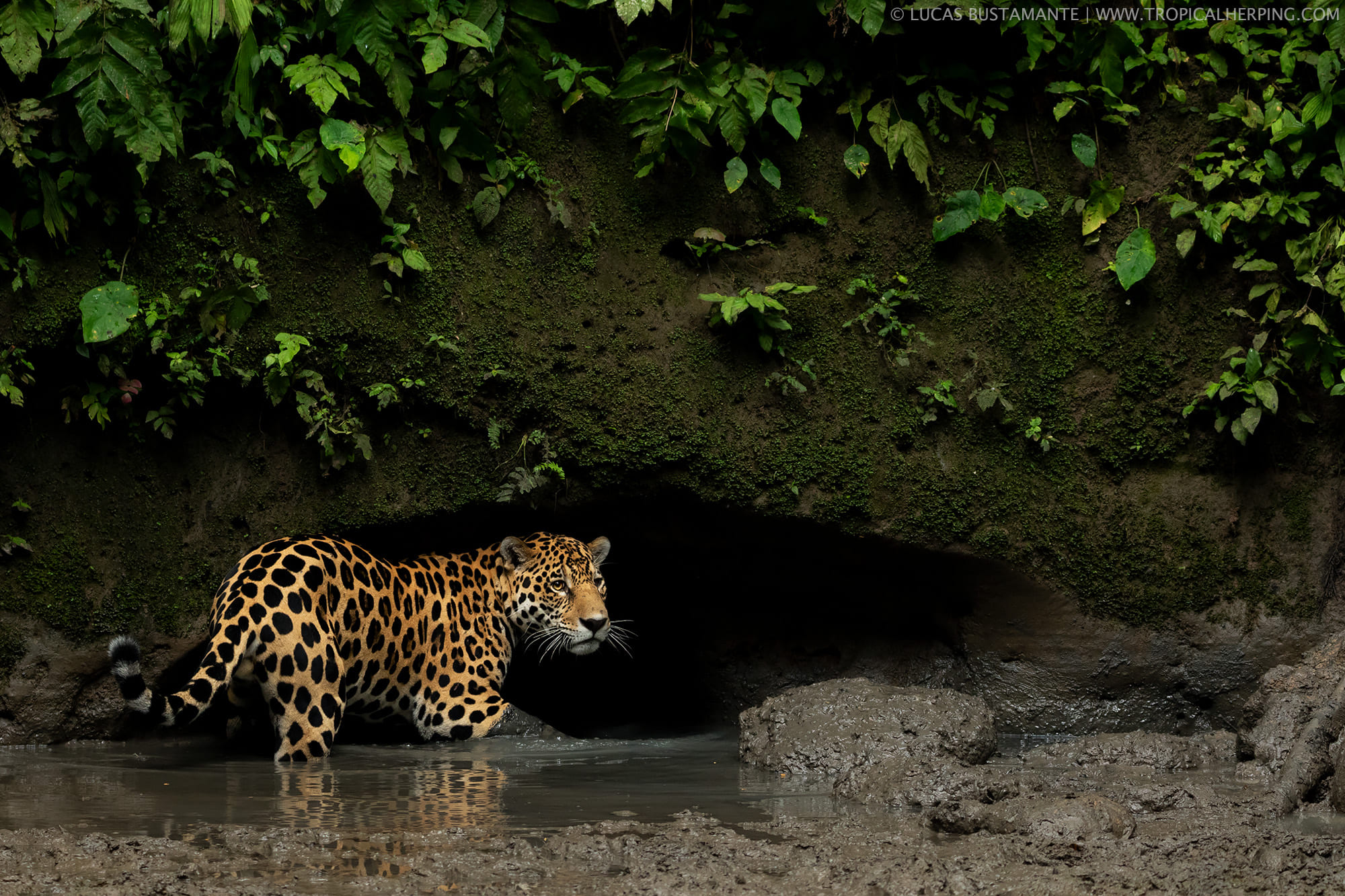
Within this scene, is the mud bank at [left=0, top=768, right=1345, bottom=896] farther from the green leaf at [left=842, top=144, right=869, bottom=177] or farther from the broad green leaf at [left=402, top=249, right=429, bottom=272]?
the green leaf at [left=842, top=144, right=869, bottom=177]

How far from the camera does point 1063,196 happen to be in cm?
780

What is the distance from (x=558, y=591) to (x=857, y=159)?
3553 mm

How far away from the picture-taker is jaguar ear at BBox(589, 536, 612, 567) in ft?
27.0

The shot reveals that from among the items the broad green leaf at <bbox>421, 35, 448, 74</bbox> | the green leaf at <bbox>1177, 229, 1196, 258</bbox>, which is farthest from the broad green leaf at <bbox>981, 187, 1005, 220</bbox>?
the broad green leaf at <bbox>421, 35, 448, 74</bbox>

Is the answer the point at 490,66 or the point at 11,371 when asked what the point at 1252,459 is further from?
the point at 11,371

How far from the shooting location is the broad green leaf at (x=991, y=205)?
7.53 meters

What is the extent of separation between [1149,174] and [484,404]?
4744 mm

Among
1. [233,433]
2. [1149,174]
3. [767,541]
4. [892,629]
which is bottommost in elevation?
[892,629]

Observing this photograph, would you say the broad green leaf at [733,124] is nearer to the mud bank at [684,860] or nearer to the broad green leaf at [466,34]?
the broad green leaf at [466,34]

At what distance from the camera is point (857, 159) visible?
761cm

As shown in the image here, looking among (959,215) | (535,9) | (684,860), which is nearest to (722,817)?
(684,860)

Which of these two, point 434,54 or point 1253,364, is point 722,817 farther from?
point 1253,364

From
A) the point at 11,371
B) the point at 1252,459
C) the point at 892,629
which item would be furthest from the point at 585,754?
the point at 1252,459

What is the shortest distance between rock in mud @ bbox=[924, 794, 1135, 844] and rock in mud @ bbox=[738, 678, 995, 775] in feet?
4.56
